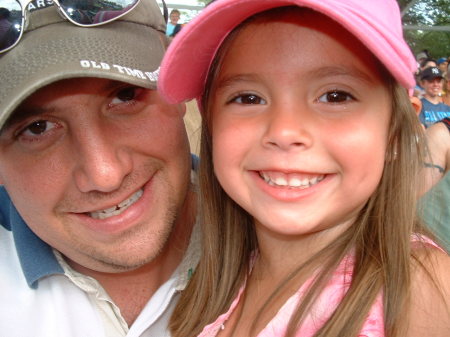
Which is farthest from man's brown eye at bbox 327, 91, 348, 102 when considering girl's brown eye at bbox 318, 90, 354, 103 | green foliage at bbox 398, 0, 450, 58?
green foliage at bbox 398, 0, 450, 58

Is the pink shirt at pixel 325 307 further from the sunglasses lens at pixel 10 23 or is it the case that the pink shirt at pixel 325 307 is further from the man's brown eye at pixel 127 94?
the sunglasses lens at pixel 10 23

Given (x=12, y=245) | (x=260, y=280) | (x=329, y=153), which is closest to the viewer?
(x=329, y=153)

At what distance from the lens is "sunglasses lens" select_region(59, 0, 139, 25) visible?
1.28 meters

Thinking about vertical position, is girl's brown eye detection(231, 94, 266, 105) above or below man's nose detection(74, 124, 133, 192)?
above

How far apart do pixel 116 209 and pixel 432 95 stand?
18.5ft

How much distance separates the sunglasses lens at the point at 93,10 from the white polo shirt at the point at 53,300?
2.40ft

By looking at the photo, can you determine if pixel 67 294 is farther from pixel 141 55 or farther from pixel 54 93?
pixel 141 55

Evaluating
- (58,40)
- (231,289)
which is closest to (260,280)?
(231,289)

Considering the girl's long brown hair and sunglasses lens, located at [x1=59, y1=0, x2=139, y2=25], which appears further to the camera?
sunglasses lens, located at [x1=59, y1=0, x2=139, y2=25]

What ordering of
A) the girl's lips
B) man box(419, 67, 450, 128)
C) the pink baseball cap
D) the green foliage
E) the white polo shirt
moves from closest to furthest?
1. the pink baseball cap
2. the girl's lips
3. the white polo shirt
4. man box(419, 67, 450, 128)
5. the green foliage

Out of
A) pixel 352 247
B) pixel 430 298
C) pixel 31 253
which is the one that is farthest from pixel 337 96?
pixel 31 253

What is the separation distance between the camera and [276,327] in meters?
1.22

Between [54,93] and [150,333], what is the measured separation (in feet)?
2.74

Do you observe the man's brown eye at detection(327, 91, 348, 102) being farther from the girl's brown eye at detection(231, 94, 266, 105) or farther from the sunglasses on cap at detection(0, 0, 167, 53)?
the sunglasses on cap at detection(0, 0, 167, 53)
